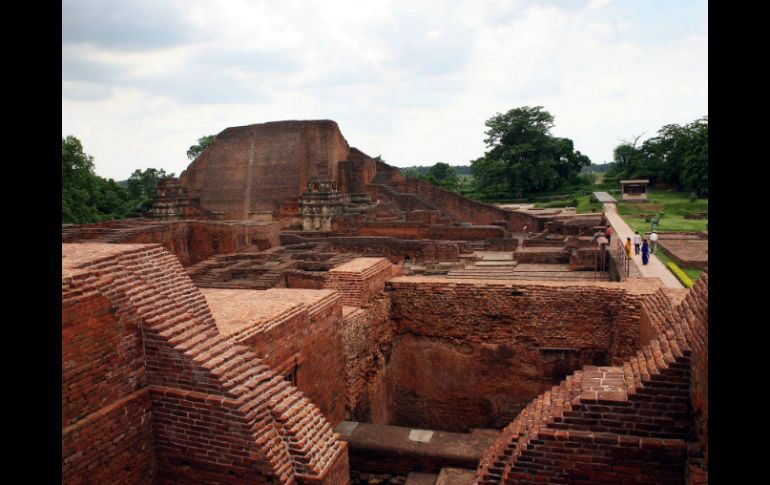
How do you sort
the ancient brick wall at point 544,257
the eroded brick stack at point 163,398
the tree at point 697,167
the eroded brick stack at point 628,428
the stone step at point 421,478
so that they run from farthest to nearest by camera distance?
the tree at point 697,167 → the ancient brick wall at point 544,257 → the stone step at point 421,478 → the eroded brick stack at point 163,398 → the eroded brick stack at point 628,428

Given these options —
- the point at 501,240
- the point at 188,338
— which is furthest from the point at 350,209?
the point at 188,338

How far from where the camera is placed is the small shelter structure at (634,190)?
106 ft

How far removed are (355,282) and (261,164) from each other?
2704cm

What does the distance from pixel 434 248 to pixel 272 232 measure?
741cm

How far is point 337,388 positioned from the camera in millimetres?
7828

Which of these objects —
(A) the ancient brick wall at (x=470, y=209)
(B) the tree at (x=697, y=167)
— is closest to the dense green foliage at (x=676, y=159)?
(B) the tree at (x=697, y=167)

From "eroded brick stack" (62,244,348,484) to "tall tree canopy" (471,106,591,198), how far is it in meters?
37.4

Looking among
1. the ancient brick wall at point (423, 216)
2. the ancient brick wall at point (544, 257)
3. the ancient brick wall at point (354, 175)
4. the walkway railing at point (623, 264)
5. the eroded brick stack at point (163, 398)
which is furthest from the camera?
the ancient brick wall at point (354, 175)

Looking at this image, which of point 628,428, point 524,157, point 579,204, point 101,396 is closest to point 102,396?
point 101,396

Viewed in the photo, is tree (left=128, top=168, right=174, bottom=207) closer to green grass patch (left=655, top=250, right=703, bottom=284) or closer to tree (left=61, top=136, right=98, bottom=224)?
tree (left=61, top=136, right=98, bottom=224)

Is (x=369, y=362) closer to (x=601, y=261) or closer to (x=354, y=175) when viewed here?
(x=601, y=261)

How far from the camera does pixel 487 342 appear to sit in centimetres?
967

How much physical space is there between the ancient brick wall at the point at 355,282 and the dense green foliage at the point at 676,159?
27.8 meters

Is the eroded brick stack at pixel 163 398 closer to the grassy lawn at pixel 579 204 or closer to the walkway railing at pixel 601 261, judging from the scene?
the walkway railing at pixel 601 261
